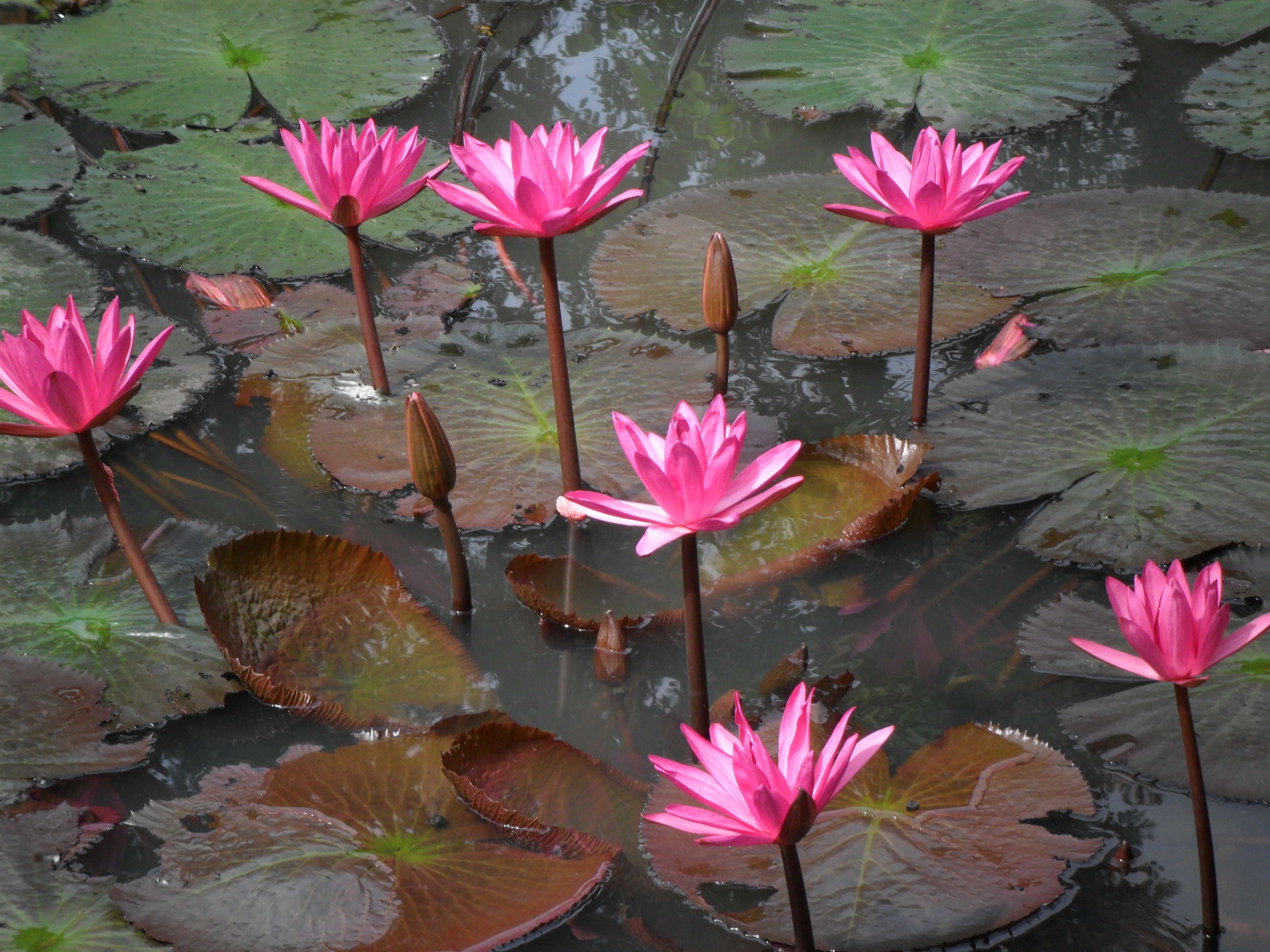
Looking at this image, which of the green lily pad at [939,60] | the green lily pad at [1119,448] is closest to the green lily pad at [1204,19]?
the green lily pad at [939,60]

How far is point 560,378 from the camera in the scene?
1906 millimetres

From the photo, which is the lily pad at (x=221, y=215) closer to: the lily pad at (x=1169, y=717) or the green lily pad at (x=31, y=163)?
the green lily pad at (x=31, y=163)

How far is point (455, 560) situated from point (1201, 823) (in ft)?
4.04

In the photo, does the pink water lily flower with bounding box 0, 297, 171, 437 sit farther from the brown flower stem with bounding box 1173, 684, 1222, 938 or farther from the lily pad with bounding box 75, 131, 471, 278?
the brown flower stem with bounding box 1173, 684, 1222, 938

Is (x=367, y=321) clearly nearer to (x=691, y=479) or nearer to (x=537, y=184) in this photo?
(x=537, y=184)

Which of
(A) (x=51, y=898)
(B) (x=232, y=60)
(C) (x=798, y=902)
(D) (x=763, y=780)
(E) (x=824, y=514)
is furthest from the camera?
(B) (x=232, y=60)

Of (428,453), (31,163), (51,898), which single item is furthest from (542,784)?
(31,163)

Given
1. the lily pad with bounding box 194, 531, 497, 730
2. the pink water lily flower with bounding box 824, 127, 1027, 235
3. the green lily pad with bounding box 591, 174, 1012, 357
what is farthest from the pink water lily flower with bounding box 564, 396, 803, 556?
the green lily pad with bounding box 591, 174, 1012, 357

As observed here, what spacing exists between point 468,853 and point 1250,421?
1743mm

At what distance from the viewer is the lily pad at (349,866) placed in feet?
4.30

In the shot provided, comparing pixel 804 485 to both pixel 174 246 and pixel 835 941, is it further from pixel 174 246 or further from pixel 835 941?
pixel 174 246

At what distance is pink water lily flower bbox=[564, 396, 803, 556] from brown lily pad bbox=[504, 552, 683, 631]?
1.81 feet

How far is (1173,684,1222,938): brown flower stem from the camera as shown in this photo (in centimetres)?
116

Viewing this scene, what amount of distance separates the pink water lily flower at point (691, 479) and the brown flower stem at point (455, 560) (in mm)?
572
